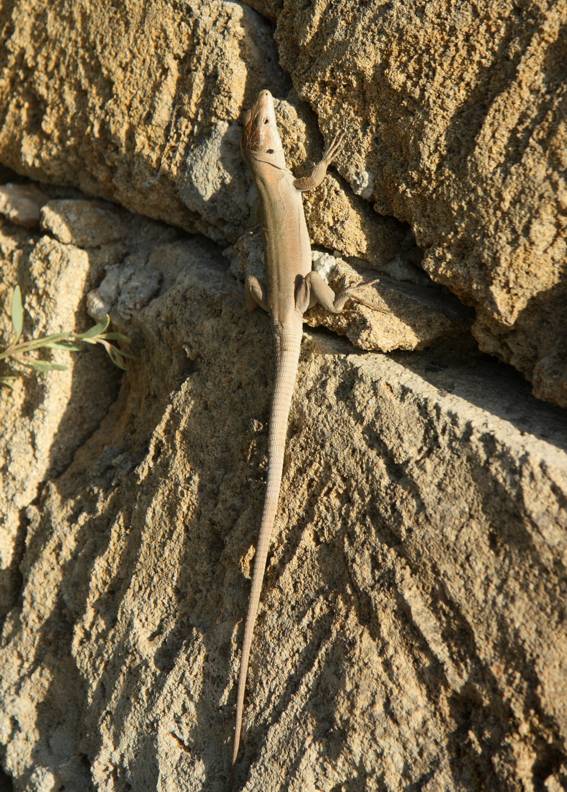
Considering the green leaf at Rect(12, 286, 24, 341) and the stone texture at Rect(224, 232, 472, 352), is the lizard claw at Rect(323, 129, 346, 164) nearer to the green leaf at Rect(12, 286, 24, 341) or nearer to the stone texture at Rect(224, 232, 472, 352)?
the stone texture at Rect(224, 232, 472, 352)

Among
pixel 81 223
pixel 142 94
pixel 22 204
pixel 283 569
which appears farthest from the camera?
pixel 22 204

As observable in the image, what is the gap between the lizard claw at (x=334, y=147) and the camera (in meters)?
2.74

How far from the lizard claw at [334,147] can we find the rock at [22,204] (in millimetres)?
1601

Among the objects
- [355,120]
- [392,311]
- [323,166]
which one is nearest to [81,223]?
[323,166]

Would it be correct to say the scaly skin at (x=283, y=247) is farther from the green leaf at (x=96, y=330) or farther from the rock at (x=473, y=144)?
the green leaf at (x=96, y=330)

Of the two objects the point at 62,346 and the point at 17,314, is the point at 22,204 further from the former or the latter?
the point at 62,346

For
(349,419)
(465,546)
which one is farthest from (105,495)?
(465,546)

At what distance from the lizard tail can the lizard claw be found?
25.7 inches

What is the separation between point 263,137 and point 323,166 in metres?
0.25

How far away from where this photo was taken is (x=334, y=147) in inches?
108

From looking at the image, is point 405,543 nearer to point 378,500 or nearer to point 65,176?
point 378,500

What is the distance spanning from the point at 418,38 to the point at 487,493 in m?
1.54

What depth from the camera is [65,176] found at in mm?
3557

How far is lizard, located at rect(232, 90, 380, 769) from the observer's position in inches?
105
